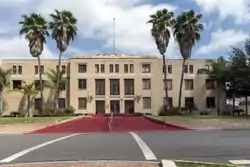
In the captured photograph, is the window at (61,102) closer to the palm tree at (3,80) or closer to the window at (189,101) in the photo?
the palm tree at (3,80)

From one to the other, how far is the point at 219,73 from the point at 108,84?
16620 millimetres

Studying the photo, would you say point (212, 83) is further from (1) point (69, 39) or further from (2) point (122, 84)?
(1) point (69, 39)

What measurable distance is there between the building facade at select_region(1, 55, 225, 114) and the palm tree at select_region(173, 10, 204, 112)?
15.7 metres

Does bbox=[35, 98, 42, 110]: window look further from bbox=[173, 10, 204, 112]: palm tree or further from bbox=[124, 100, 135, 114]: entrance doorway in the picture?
bbox=[173, 10, 204, 112]: palm tree

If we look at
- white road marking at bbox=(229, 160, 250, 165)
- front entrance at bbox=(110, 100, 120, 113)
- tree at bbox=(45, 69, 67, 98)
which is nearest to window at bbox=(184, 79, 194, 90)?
front entrance at bbox=(110, 100, 120, 113)

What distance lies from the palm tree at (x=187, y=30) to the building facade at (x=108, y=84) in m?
15.7

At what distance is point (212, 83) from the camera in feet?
250

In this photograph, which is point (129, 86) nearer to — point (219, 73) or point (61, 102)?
point (61, 102)

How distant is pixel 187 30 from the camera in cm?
5822

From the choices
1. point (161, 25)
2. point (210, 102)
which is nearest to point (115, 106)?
point (210, 102)

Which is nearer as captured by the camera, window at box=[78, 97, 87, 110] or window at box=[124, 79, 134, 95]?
window at box=[78, 97, 87, 110]

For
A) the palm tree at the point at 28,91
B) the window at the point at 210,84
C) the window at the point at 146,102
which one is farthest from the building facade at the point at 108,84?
the palm tree at the point at 28,91

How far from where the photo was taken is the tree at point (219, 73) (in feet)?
230

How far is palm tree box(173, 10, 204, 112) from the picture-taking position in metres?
58.0
